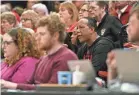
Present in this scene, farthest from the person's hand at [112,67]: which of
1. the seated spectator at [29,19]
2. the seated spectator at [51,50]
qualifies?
the seated spectator at [29,19]

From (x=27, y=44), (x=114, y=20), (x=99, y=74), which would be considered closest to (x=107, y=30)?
(x=114, y=20)

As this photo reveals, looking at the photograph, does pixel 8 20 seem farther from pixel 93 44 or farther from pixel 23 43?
pixel 23 43

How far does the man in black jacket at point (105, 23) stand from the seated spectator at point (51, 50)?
2.55 metres

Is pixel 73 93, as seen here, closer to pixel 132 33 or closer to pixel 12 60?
pixel 132 33

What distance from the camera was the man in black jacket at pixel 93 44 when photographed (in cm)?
891

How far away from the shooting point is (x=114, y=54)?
20.1 ft

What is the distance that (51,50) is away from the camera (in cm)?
720

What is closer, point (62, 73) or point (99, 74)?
point (62, 73)

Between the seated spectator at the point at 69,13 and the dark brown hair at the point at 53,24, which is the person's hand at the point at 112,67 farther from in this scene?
the seated spectator at the point at 69,13

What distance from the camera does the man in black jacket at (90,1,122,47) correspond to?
991 cm

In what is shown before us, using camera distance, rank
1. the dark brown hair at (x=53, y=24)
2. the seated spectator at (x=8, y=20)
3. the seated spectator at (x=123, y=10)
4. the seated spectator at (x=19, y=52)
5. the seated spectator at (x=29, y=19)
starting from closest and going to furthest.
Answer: the dark brown hair at (x=53, y=24), the seated spectator at (x=19, y=52), the seated spectator at (x=123, y=10), the seated spectator at (x=29, y=19), the seated spectator at (x=8, y=20)

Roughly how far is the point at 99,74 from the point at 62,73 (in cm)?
206

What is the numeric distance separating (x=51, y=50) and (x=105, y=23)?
296cm

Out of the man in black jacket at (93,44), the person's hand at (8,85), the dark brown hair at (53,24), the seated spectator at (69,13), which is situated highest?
the dark brown hair at (53,24)
